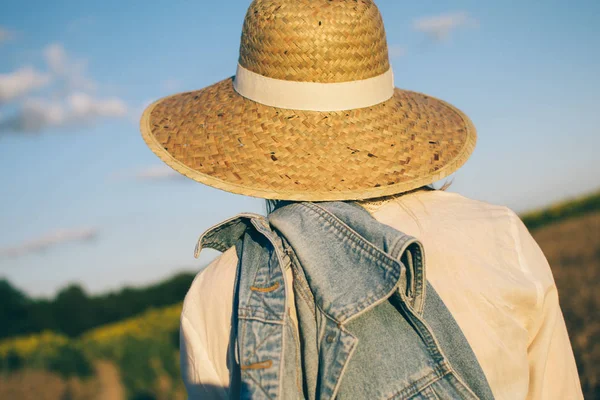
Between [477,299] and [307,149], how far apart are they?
85 cm

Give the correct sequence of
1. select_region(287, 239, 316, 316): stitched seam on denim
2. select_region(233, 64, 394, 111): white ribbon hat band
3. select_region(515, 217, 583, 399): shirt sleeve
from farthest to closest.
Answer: select_region(233, 64, 394, 111): white ribbon hat band < select_region(515, 217, 583, 399): shirt sleeve < select_region(287, 239, 316, 316): stitched seam on denim

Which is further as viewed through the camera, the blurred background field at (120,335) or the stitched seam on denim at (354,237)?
the blurred background field at (120,335)

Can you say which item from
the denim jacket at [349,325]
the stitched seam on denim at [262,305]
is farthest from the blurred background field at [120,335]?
the stitched seam on denim at [262,305]

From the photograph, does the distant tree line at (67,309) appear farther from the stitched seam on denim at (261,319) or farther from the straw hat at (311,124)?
the stitched seam on denim at (261,319)

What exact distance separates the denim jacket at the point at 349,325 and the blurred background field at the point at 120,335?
16.8 feet

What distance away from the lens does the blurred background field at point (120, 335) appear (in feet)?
23.5

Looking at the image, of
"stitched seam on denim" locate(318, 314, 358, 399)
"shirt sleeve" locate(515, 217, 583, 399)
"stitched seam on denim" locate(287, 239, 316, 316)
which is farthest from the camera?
"shirt sleeve" locate(515, 217, 583, 399)

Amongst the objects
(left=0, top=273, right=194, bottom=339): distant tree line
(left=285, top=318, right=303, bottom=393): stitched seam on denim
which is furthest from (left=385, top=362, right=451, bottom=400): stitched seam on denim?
(left=0, top=273, right=194, bottom=339): distant tree line

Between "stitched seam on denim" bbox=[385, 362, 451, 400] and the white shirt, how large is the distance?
22 cm

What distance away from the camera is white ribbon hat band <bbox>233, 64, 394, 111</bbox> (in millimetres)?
2445

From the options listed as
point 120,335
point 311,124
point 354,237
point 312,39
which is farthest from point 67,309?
point 354,237

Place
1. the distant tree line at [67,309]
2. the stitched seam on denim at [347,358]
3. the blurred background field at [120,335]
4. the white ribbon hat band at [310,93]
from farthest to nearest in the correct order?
1. the distant tree line at [67,309]
2. the blurred background field at [120,335]
3. the white ribbon hat band at [310,93]
4. the stitched seam on denim at [347,358]

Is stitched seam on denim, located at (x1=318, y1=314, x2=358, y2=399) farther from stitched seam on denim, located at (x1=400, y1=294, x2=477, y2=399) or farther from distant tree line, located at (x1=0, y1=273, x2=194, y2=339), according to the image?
distant tree line, located at (x1=0, y1=273, x2=194, y2=339)

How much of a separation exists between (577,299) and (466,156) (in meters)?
6.33
